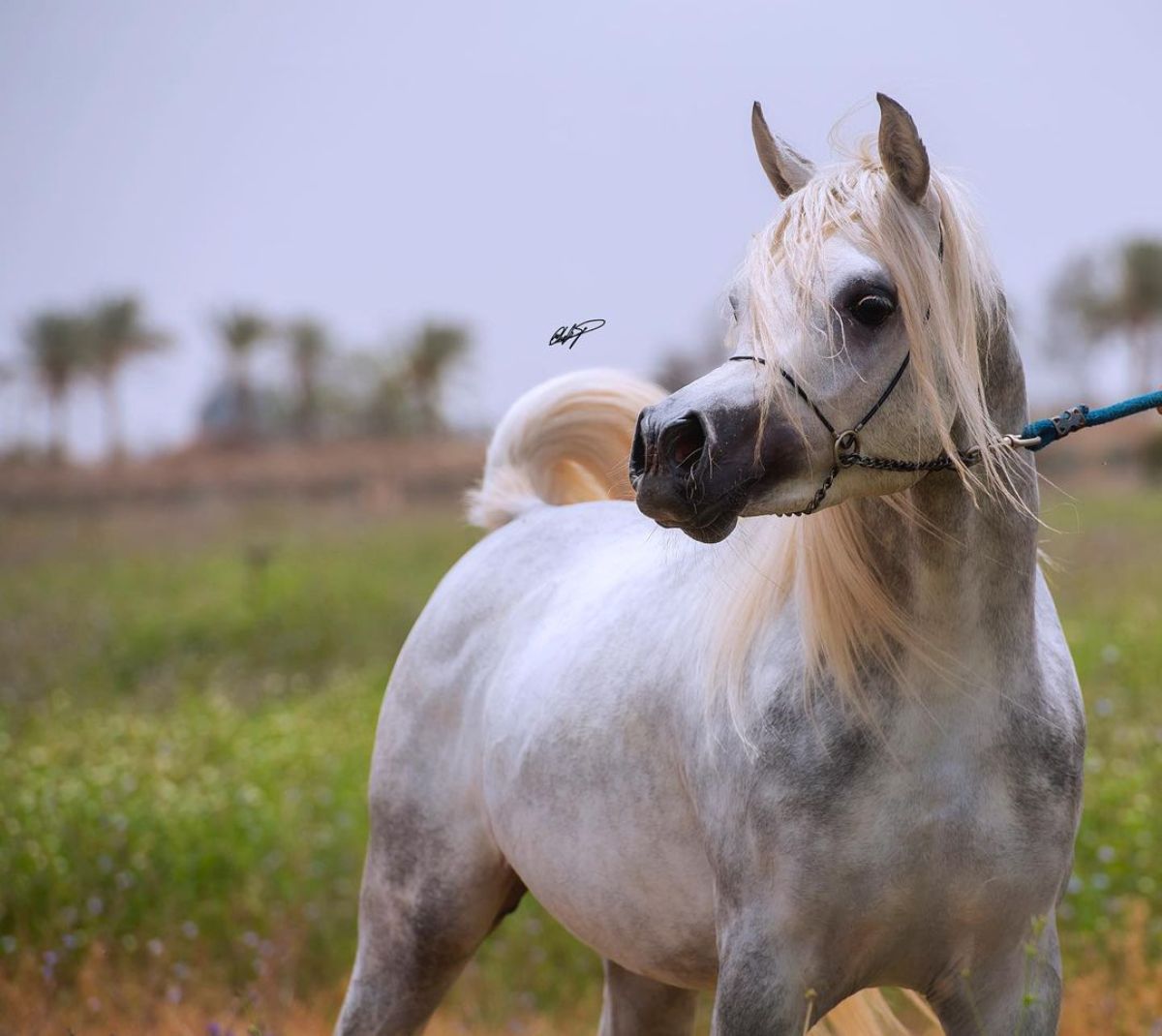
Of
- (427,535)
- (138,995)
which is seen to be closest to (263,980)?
(138,995)

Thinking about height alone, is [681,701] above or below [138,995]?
above

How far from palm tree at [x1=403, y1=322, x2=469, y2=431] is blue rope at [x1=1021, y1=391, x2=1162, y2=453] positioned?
22.2m

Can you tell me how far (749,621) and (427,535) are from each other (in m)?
14.2

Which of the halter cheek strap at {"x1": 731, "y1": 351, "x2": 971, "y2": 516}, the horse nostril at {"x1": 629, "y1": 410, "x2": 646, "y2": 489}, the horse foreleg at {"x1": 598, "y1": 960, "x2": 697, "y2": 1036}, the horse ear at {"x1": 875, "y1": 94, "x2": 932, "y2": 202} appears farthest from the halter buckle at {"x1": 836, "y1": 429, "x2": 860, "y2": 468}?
the horse foreleg at {"x1": 598, "y1": 960, "x2": 697, "y2": 1036}

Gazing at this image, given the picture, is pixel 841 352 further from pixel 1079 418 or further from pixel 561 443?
pixel 561 443

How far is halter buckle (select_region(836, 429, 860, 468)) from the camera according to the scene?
2148 millimetres

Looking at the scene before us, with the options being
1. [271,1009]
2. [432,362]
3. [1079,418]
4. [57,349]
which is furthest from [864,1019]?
[57,349]

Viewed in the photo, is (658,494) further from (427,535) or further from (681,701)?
(427,535)

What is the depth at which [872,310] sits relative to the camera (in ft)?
7.16

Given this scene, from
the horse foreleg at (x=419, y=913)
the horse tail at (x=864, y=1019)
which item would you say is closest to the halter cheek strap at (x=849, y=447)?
the horse tail at (x=864, y=1019)

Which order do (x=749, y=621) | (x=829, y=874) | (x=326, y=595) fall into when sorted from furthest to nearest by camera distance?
(x=326, y=595) < (x=749, y=621) < (x=829, y=874)

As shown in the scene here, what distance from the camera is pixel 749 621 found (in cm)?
250

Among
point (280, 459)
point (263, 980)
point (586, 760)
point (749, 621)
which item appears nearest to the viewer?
point (749, 621)

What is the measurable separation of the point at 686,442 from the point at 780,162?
2.29 ft
